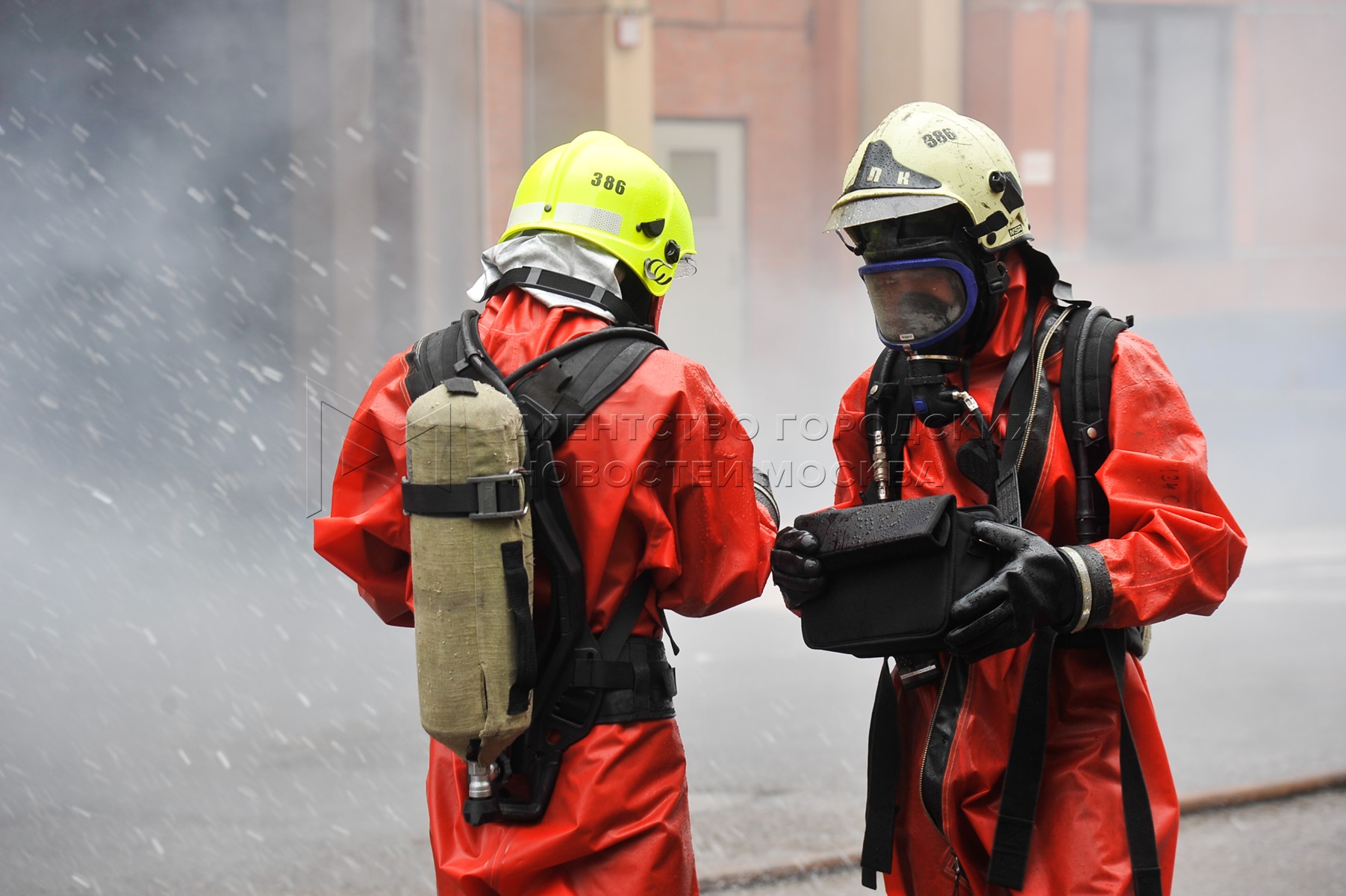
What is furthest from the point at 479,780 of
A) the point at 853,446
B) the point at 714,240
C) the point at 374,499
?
the point at 714,240

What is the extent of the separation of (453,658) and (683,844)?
1.79ft

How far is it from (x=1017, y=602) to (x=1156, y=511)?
30cm

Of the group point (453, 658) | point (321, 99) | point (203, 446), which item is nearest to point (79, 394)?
point (203, 446)

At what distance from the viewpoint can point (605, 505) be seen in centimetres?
215

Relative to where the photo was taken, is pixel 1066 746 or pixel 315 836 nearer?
pixel 1066 746

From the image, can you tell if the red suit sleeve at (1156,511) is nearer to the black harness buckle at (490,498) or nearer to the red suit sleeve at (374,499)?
the black harness buckle at (490,498)

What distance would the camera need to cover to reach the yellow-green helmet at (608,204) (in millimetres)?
2357

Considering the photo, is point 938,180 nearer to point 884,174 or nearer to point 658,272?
point 884,174

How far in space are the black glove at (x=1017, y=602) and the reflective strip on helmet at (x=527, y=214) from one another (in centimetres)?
99

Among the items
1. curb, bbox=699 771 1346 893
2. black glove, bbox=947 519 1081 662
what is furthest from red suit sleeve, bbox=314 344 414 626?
curb, bbox=699 771 1346 893

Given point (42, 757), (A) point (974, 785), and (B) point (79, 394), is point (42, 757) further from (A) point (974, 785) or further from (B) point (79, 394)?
(A) point (974, 785)

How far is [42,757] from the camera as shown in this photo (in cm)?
498

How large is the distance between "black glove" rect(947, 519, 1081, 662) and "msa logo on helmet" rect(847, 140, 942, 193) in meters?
0.66

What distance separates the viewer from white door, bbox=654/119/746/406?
37.9ft
